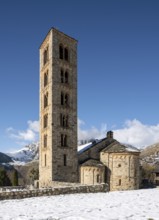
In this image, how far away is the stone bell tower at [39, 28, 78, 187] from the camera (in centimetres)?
4334

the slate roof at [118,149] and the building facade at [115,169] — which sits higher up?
the slate roof at [118,149]

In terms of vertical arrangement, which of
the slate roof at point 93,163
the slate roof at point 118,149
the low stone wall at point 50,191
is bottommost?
the low stone wall at point 50,191

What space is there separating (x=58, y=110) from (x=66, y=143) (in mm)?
5274

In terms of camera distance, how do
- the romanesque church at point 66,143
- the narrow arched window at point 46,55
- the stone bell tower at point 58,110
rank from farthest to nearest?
the narrow arched window at point 46,55 → the stone bell tower at point 58,110 → the romanesque church at point 66,143

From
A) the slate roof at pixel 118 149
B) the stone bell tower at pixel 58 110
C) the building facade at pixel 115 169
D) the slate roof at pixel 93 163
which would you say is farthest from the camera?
the stone bell tower at pixel 58 110

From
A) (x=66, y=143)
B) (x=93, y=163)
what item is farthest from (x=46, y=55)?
(x=93, y=163)

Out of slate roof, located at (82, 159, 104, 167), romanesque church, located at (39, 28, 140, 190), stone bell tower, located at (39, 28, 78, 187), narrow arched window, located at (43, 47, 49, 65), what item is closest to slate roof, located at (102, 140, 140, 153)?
romanesque church, located at (39, 28, 140, 190)

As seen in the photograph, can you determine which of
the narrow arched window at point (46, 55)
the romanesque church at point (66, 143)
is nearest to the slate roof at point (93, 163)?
the romanesque church at point (66, 143)

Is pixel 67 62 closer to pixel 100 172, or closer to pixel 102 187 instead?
pixel 100 172

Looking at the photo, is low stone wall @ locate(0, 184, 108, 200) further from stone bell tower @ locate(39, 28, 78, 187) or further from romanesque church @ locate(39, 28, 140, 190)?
stone bell tower @ locate(39, 28, 78, 187)

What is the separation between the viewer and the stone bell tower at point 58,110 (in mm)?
43344

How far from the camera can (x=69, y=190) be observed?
25047 mm

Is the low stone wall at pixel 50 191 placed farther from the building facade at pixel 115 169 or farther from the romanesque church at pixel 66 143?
the romanesque church at pixel 66 143

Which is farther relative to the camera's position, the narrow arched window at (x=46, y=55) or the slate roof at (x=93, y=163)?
the narrow arched window at (x=46, y=55)
